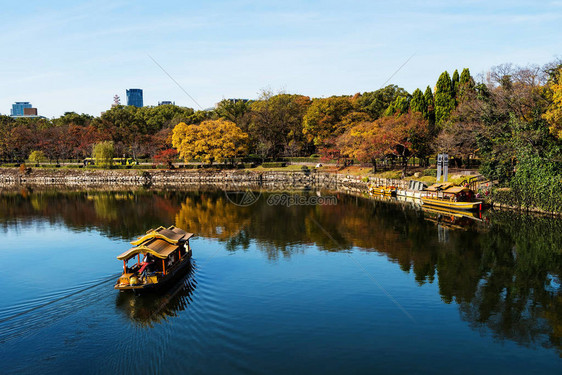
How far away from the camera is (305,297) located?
2145 cm

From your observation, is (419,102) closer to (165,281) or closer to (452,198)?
(452,198)

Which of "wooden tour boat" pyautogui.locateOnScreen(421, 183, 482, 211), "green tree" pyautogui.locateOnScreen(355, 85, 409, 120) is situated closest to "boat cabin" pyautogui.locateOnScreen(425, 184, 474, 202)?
"wooden tour boat" pyautogui.locateOnScreen(421, 183, 482, 211)

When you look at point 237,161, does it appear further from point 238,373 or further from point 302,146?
point 238,373

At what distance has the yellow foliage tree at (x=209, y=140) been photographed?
89.2m

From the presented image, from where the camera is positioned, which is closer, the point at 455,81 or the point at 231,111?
the point at 455,81

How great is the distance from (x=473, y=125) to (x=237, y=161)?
202 feet

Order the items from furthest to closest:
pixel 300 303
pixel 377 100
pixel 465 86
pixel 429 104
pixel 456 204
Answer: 1. pixel 377 100
2. pixel 429 104
3. pixel 465 86
4. pixel 456 204
5. pixel 300 303

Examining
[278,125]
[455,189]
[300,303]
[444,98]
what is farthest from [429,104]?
[300,303]

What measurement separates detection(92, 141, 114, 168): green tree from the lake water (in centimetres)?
5776

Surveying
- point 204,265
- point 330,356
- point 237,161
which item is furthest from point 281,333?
point 237,161

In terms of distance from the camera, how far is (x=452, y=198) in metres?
47.8

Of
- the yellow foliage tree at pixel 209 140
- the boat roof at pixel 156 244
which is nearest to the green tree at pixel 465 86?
the yellow foliage tree at pixel 209 140

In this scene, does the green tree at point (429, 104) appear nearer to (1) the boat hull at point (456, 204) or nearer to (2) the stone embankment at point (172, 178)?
Result: (2) the stone embankment at point (172, 178)

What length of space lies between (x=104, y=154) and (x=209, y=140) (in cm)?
2652
